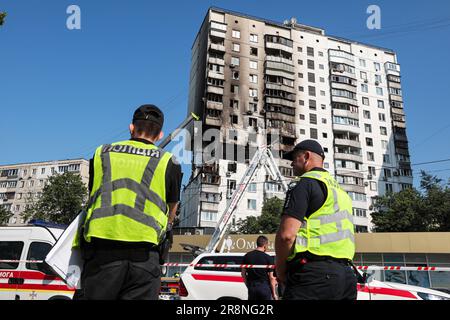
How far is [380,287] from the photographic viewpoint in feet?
24.4

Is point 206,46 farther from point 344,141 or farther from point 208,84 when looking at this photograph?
point 344,141

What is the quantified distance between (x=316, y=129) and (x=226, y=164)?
1694cm

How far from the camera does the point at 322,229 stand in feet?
9.50

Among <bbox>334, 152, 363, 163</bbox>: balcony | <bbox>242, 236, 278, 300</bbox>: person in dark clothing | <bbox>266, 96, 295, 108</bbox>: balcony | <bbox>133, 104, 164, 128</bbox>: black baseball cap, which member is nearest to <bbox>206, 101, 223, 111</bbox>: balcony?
<bbox>266, 96, 295, 108</bbox>: balcony

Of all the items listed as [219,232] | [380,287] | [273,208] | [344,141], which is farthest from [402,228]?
[380,287]

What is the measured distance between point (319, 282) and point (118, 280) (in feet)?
4.62

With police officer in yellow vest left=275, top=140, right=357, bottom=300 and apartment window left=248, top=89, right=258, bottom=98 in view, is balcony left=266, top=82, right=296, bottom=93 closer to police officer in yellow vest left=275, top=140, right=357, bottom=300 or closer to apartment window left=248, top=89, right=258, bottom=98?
apartment window left=248, top=89, right=258, bottom=98

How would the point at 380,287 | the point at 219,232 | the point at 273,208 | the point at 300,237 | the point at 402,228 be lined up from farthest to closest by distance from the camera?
the point at 273,208 < the point at 402,228 < the point at 219,232 < the point at 380,287 < the point at 300,237

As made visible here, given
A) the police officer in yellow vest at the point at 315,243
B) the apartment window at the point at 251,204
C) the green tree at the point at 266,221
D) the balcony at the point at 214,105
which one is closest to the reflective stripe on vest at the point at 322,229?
the police officer in yellow vest at the point at 315,243

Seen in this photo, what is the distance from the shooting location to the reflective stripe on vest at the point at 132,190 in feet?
8.20

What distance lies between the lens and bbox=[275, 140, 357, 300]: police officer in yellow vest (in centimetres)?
273

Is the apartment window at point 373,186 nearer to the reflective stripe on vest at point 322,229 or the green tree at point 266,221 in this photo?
the green tree at point 266,221

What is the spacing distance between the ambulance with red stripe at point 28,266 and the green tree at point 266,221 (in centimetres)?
3324

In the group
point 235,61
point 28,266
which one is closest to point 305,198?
point 28,266
